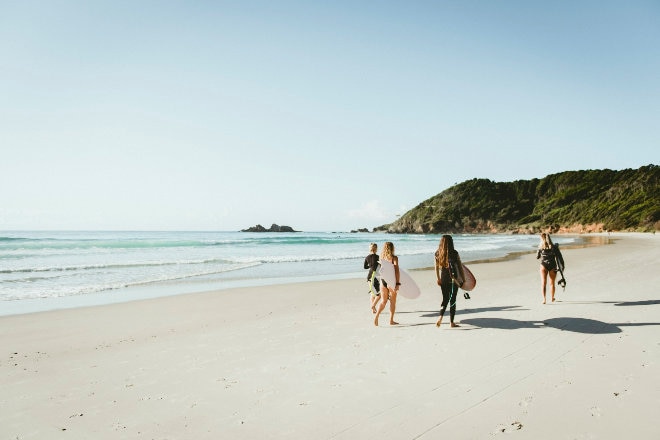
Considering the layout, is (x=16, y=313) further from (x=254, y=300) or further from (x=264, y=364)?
(x=264, y=364)

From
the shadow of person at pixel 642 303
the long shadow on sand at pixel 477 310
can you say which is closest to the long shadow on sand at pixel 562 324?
the long shadow on sand at pixel 477 310

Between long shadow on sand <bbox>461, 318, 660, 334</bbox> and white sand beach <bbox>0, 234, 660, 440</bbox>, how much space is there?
56 mm

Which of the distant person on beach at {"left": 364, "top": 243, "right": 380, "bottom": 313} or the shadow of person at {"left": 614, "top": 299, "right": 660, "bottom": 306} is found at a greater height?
the distant person on beach at {"left": 364, "top": 243, "right": 380, "bottom": 313}

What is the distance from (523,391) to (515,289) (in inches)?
375

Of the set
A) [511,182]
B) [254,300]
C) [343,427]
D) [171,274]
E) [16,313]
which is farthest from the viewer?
[511,182]

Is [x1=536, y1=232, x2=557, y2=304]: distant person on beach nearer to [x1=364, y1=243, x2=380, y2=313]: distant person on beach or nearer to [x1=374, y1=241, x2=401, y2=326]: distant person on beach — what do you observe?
[x1=374, y1=241, x2=401, y2=326]: distant person on beach

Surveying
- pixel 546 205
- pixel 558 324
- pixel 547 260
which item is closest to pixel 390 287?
pixel 558 324

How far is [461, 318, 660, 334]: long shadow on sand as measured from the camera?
775cm

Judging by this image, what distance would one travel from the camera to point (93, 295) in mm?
14398

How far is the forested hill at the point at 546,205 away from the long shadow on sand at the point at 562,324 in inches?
3836

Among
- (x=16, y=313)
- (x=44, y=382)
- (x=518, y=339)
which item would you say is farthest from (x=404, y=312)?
(x=16, y=313)

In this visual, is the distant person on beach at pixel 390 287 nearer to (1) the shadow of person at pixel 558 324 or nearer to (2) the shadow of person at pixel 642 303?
(1) the shadow of person at pixel 558 324

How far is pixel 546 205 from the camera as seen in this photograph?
146 meters

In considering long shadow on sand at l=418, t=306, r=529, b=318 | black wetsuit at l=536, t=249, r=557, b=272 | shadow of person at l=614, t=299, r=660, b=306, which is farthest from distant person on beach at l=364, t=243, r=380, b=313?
shadow of person at l=614, t=299, r=660, b=306
